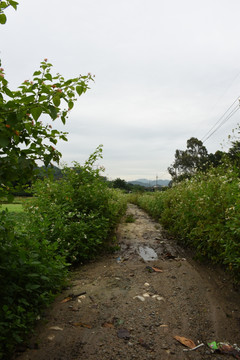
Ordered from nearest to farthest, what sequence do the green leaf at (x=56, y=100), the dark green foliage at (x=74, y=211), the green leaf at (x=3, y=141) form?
1. the green leaf at (x=3, y=141)
2. the green leaf at (x=56, y=100)
3. the dark green foliage at (x=74, y=211)

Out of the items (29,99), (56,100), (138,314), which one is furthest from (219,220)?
(29,99)

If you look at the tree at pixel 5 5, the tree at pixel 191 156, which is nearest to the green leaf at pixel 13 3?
the tree at pixel 5 5

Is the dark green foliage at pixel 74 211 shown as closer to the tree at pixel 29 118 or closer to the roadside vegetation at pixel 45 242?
the roadside vegetation at pixel 45 242

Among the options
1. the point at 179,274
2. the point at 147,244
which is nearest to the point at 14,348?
the point at 179,274

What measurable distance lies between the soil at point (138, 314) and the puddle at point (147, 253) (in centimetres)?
56

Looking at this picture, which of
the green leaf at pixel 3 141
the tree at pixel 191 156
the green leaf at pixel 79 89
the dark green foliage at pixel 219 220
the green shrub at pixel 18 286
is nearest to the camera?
the green leaf at pixel 3 141

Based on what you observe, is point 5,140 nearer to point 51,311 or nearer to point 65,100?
point 65,100

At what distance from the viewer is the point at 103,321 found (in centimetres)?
252

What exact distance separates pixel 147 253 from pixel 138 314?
8.90ft

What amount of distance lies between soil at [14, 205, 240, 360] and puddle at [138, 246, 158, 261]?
56 centimetres

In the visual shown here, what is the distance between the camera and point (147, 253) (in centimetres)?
538

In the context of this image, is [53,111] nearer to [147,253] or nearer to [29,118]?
[29,118]

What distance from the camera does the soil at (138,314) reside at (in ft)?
6.83

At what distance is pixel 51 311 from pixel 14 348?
27.3 inches
